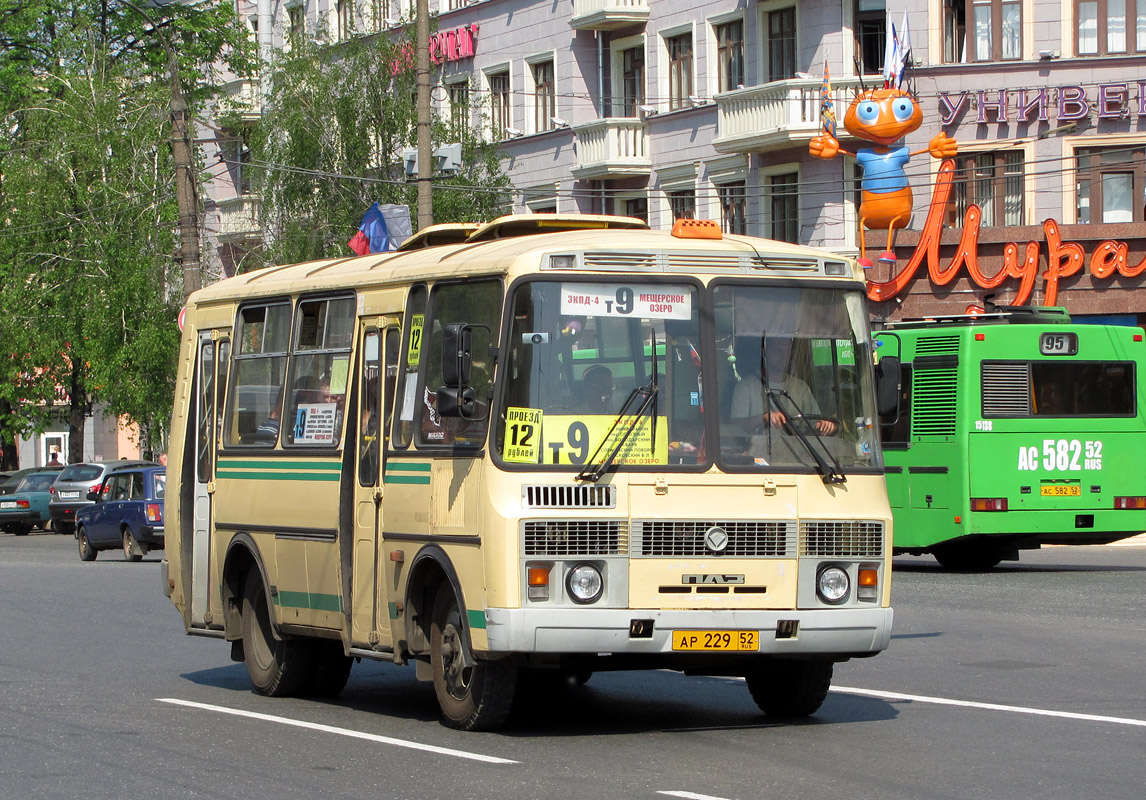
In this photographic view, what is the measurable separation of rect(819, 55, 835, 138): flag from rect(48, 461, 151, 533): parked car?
16.0 m

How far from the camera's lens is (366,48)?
40438 millimetres

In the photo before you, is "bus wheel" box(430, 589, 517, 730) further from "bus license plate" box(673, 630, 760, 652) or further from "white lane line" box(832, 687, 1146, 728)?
"white lane line" box(832, 687, 1146, 728)

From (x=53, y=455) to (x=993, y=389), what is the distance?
45.0m

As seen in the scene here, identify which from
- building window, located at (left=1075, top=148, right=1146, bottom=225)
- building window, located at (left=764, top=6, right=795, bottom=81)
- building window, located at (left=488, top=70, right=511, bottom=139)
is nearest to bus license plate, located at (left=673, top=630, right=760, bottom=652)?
building window, located at (left=1075, top=148, right=1146, bottom=225)

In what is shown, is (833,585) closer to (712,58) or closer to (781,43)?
(781,43)

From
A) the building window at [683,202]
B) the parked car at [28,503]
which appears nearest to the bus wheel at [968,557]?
the building window at [683,202]

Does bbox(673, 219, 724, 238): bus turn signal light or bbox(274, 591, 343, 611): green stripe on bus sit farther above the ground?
bbox(673, 219, 724, 238): bus turn signal light

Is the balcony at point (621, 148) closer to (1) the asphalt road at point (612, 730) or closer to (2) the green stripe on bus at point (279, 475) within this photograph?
(1) the asphalt road at point (612, 730)

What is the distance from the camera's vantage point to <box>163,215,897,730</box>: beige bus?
34.0ft

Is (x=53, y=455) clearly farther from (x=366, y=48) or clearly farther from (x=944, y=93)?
(x=944, y=93)

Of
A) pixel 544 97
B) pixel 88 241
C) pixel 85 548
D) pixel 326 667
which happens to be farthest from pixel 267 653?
pixel 88 241

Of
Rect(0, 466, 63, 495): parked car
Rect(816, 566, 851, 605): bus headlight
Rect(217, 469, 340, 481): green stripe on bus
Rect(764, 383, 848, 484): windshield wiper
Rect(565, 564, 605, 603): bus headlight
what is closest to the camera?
Rect(565, 564, 605, 603): bus headlight

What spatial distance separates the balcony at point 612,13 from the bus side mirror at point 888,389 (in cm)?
3059

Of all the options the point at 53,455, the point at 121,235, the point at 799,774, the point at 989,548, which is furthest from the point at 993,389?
the point at 53,455
